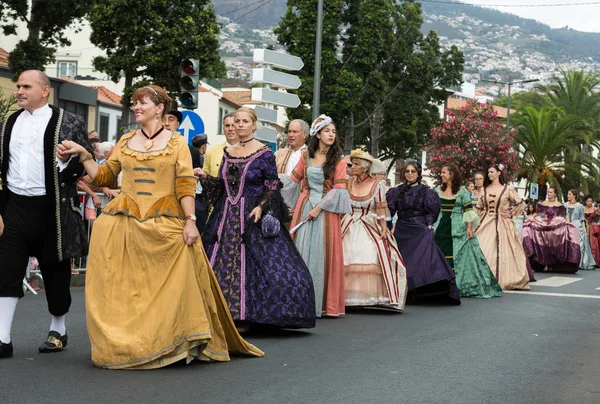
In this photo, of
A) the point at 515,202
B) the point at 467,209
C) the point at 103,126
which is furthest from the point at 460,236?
the point at 103,126

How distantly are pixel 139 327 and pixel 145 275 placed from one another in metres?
0.38

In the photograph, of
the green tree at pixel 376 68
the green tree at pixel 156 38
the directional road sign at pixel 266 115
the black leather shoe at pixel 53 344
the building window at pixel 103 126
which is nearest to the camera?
the black leather shoe at pixel 53 344

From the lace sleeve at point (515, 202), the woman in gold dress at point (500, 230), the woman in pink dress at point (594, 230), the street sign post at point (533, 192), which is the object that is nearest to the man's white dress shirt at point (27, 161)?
the woman in gold dress at point (500, 230)

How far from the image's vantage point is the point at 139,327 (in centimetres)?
699

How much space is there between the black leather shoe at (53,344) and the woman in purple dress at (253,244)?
5.20ft

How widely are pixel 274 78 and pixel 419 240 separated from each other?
594 centimetres

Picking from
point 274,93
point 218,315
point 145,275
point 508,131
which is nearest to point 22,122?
point 145,275

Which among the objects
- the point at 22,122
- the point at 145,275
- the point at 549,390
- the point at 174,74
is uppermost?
the point at 174,74

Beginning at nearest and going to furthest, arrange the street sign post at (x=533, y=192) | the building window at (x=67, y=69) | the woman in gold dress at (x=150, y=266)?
the woman in gold dress at (x=150, y=266)
the street sign post at (x=533, y=192)
the building window at (x=67, y=69)

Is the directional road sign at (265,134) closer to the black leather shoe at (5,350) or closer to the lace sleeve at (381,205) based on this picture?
the lace sleeve at (381,205)


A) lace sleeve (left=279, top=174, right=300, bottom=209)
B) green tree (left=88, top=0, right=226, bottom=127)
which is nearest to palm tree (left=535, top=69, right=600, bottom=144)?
green tree (left=88, top=0, right=226, bottom=127)

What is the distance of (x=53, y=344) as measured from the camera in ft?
25.4

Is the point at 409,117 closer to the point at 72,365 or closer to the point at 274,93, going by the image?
the point at 274,93

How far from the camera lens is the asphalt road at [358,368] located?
6.34 m
